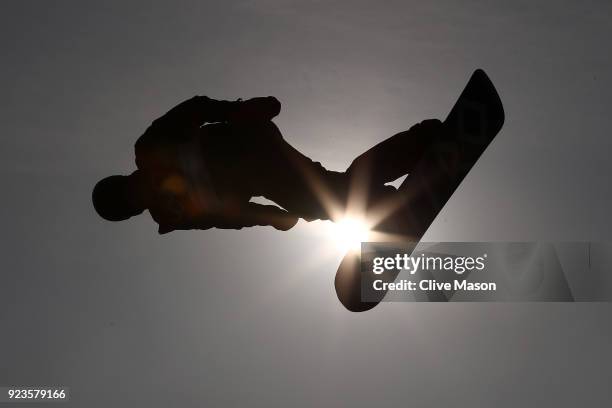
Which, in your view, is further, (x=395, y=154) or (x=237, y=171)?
(x=395, y=154)

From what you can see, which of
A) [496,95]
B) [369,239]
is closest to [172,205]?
[369,239]

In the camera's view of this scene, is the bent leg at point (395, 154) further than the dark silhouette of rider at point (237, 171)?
Yes

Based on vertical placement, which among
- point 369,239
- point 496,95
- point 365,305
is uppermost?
point 496,95

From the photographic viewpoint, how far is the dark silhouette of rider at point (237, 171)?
4.14 meters

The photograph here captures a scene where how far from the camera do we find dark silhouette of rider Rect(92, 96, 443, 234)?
414 centimetres

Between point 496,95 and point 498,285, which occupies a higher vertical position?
point 496,95

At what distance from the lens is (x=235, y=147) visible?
13.6 ft

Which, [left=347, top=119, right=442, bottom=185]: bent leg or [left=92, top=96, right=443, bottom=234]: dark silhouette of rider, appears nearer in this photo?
[left=92, top=96, right=443, bottom=234]: dark silhouette of rider

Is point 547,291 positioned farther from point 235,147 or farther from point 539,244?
point 235,147

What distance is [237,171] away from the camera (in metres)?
4.17

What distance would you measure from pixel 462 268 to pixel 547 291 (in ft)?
2.05

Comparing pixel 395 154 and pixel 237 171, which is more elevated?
pixel 395 154

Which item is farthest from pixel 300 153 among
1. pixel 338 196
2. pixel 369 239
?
pixel 369 239

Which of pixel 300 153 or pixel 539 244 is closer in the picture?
pixel 300 153
